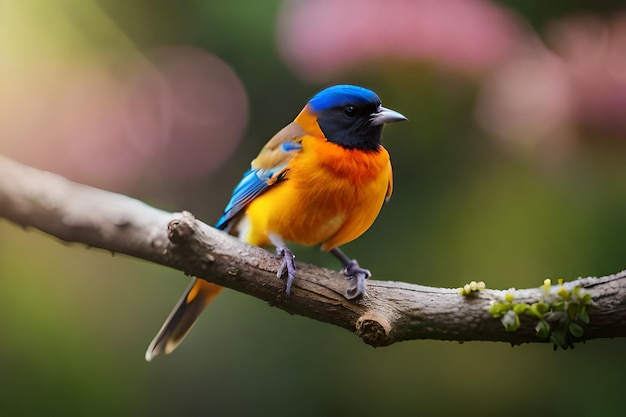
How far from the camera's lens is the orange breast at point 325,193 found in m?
0.99

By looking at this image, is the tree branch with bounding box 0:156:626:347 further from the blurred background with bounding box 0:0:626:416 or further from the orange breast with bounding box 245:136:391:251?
the blurred background with bounding box 0:0:626:416

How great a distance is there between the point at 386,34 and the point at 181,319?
604 mm

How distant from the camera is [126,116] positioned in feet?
4.24

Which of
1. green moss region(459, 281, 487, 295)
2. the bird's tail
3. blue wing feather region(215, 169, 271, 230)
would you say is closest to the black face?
blue wing feather region(215, 169, 271, 230)

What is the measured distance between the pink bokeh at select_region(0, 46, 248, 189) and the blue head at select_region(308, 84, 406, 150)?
416mm

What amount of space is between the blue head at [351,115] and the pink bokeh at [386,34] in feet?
1.07

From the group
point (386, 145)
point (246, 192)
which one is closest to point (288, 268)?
point (246, 192)

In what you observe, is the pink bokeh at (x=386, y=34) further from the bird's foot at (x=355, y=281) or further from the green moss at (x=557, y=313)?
the green moss at (x=557, y=313)

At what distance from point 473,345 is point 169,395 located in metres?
0.57

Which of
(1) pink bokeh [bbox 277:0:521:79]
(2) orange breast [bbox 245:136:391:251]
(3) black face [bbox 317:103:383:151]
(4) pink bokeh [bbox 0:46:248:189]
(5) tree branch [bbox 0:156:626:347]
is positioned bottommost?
(5) tree branch [bbox 0:156:626:347]

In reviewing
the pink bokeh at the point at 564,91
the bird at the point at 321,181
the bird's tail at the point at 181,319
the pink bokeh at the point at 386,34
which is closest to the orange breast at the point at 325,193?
the bird at the point at 321,181

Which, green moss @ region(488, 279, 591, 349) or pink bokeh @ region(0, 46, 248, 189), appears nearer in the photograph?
green moss @ region(488, 279, 591, 349)

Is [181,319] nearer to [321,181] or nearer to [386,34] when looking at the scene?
[321,181]

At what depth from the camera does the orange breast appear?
3.26ft
